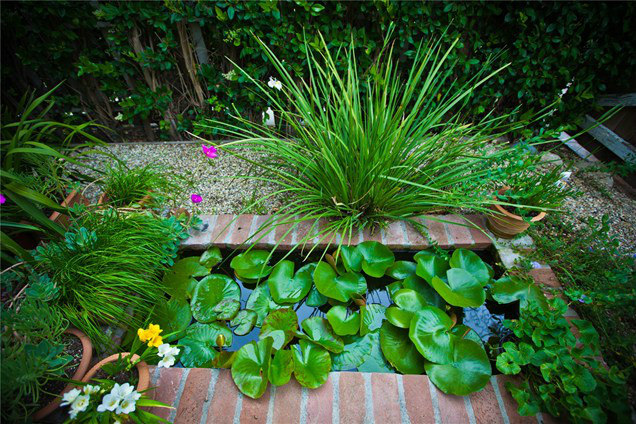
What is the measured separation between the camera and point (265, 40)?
6.85ft

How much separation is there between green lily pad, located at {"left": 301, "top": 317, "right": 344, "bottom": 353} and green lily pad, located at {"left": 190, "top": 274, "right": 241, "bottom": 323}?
0.37 meters

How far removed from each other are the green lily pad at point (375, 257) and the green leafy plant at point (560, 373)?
1.72 ft

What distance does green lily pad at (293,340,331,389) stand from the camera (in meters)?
1.10

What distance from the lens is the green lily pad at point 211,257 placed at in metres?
1.54

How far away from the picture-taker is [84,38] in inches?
82.7

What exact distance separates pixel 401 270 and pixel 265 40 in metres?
1.78

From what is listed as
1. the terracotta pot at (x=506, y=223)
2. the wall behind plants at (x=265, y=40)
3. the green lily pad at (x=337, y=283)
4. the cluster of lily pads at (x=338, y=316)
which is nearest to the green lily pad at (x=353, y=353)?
the cluster of lily pads at (x=338, y=316)

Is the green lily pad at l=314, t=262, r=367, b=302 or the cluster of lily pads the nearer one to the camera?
the cluster of lily pads

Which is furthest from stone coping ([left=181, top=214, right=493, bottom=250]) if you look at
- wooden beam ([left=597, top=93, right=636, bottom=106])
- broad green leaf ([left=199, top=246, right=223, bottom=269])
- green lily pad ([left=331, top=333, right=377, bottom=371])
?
wooden beam ([left=597, top=93, right=636, bottom=106])

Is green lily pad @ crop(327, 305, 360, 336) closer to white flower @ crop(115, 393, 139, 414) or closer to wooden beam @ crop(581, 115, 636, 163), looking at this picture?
white flower @ crop(115, 393, 139, 414)

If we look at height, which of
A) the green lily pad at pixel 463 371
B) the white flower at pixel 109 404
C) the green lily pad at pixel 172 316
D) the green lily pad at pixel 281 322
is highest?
the white flower at pixel 109 404

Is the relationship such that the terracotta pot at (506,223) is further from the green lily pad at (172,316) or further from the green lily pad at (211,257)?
the green lily pad at (172,316)

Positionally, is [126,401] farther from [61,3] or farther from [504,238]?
[61,3]

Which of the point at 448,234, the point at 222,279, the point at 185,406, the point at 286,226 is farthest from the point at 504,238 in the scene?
the point at 185,406
